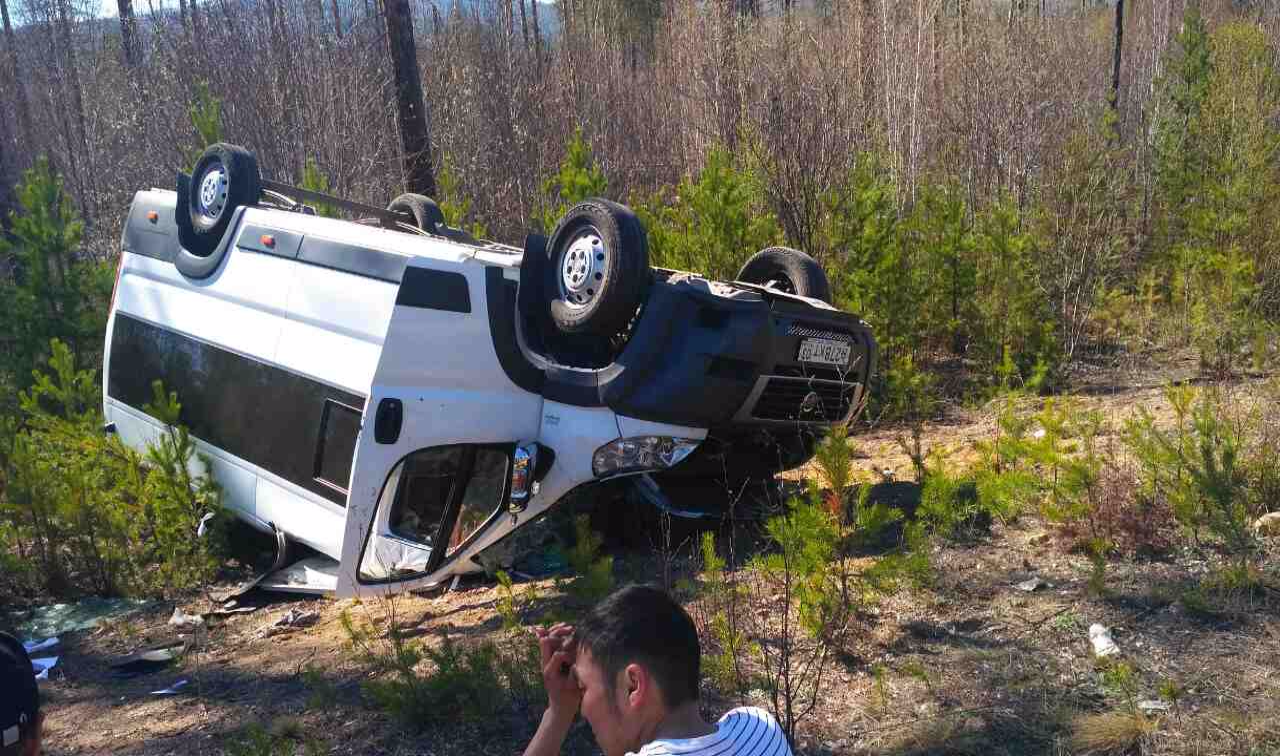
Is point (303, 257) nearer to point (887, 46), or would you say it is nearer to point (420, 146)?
point (420, 146)

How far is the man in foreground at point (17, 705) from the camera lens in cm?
211

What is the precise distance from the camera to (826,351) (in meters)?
5.58

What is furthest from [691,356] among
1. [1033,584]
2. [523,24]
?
[523,24]

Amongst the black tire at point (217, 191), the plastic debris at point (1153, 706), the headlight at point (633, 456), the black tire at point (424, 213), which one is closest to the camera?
the plastic debris at point (1153, 706)

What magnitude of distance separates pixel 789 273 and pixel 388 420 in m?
2.85

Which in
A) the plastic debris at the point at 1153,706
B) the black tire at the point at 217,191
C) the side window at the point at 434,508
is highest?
the black tire at the point at 217,191

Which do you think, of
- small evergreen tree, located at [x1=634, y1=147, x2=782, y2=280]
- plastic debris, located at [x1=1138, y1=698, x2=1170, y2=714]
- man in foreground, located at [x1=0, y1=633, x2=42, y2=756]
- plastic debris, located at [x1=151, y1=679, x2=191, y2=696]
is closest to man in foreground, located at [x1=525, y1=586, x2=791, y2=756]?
man in foreground, located at [x1=0, y1=633, x2=42, y2=756]

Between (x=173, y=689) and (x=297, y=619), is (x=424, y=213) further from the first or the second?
(x=173, y=689)

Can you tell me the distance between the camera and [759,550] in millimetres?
5758

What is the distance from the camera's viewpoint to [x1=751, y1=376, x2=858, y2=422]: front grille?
5430 mm

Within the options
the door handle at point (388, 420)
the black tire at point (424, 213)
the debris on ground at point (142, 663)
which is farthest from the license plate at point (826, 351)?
the debris on ground at point (142, 663)

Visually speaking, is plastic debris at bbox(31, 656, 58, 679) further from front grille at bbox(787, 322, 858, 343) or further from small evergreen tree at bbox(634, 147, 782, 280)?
small evergreen tree at bbox(634, 147, 782, 280)

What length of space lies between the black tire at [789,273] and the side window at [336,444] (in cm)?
275

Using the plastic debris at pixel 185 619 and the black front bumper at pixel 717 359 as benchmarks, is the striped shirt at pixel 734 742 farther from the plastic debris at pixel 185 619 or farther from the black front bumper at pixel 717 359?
the plastic debris at pixel 185 619
